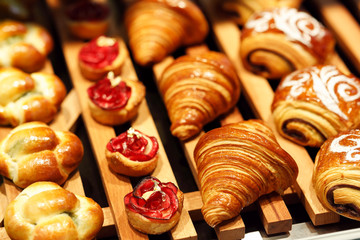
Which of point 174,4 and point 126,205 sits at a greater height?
point 174,4

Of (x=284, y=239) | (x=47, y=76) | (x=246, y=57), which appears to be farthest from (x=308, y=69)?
(x=47, y=76)

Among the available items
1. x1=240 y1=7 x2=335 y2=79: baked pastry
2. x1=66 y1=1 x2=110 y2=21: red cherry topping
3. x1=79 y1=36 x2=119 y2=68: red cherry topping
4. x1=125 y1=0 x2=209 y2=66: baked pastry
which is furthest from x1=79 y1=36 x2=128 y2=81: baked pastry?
x1=240 y1=7 x2=335 y2=79: baked pastry

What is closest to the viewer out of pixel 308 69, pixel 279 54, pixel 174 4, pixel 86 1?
pixel 308 69

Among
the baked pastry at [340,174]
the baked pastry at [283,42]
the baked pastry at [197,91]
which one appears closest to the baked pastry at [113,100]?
the baked pastry at [197,91]

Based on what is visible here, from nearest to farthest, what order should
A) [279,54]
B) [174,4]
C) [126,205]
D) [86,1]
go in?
1. [126,205]
2. [279,54]
3. [174,4]
4. [86,1]

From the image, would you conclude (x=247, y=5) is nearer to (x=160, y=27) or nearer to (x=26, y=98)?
(x=160, y=27)

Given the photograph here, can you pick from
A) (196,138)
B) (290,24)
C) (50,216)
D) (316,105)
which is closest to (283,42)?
(290,24)

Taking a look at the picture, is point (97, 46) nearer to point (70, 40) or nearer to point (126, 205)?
point (70, 40)
